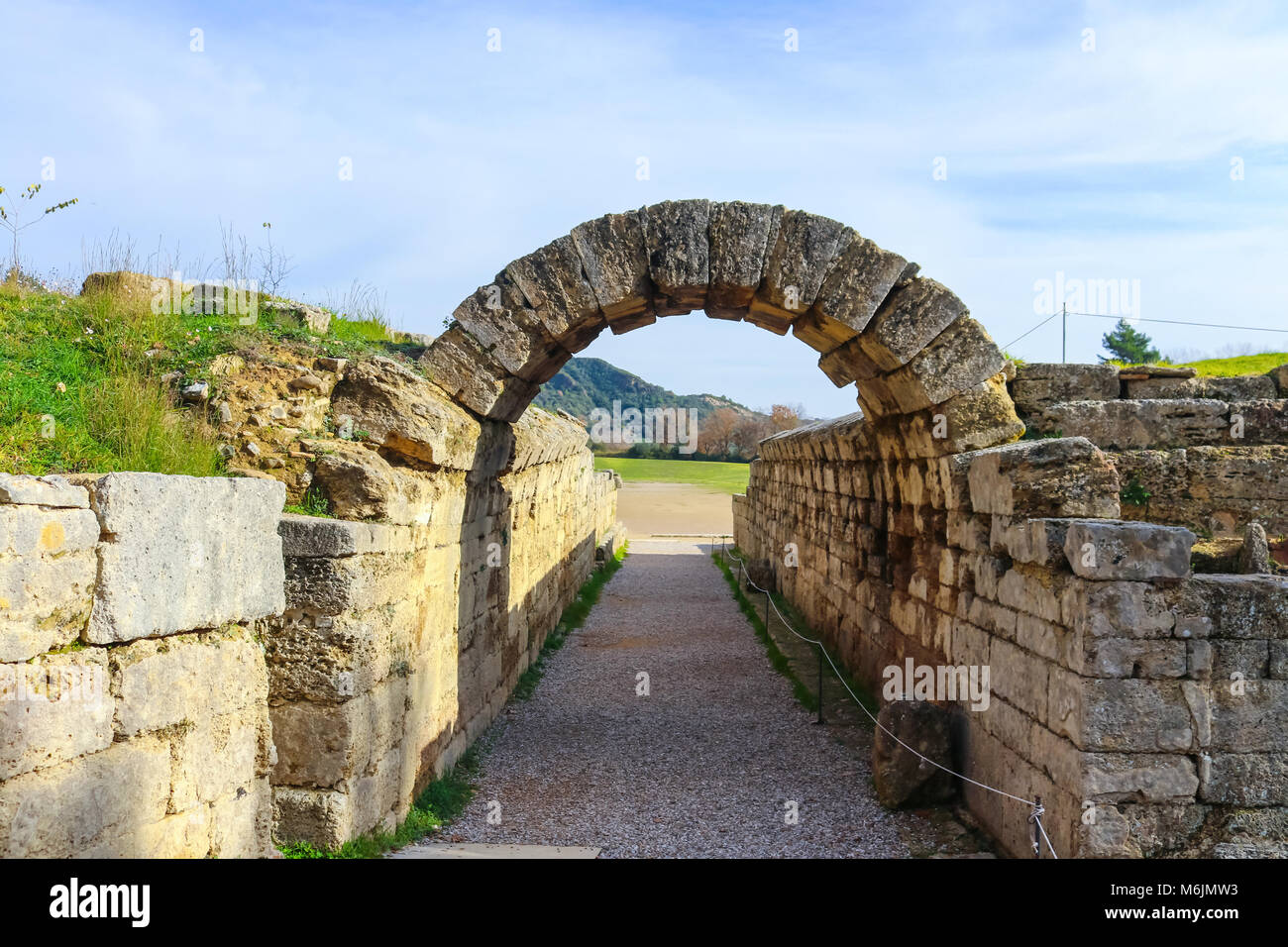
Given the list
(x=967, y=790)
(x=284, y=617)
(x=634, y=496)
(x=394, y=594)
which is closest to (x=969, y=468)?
(x=967, y=790)

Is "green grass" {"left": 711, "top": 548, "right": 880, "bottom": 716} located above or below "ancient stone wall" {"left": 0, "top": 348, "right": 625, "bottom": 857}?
below

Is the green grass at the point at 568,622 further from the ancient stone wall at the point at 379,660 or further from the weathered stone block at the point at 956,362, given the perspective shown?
the weathered stone block at the point at 956,362

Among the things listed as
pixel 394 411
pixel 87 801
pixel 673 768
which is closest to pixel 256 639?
pixel 87 801

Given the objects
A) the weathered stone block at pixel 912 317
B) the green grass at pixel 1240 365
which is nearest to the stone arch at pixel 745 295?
the weathered stone block at pixel 912 317

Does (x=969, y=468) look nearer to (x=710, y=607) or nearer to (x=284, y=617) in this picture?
(x=284, y=617)

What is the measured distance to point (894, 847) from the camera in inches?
220

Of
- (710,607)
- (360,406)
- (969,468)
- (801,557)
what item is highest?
(360,406)

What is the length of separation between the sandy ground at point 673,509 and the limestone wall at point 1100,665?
23.3 metres

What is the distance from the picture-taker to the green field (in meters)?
50.2

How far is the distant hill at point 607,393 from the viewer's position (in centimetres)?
10603

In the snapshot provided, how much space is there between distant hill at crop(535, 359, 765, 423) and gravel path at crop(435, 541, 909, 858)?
89.4 metres

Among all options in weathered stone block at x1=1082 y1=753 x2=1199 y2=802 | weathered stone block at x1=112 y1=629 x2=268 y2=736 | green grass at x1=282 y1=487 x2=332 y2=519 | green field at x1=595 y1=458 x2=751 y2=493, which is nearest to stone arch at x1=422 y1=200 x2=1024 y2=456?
green grass at x1=282 y1=487 x2=332 y2=519

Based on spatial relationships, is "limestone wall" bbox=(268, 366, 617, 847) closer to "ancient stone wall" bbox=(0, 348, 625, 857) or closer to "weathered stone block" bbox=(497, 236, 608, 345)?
"ancient stone wall" bbox=(0, 348, 625, 857)
